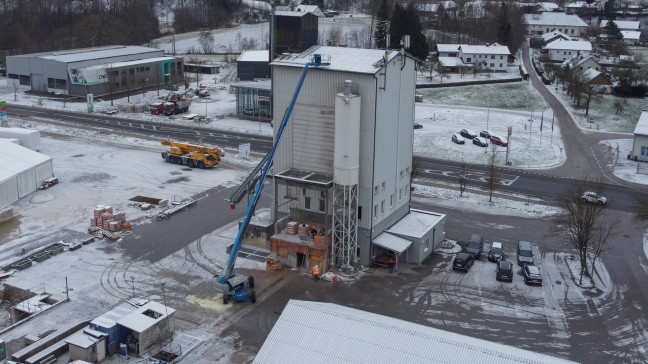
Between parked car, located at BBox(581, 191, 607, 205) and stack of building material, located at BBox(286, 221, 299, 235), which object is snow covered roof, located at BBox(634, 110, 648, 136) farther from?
stack of building material, located at BBox(286, 221, 299, 235)

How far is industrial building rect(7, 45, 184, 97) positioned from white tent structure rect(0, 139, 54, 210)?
1140 inches

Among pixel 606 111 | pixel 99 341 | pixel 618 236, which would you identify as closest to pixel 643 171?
pixel 618 236

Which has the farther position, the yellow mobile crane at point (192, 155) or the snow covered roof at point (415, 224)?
the yellow mobile crane at point (192, 155)

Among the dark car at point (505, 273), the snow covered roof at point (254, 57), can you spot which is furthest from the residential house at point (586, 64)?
the dark car at point (505, 273)

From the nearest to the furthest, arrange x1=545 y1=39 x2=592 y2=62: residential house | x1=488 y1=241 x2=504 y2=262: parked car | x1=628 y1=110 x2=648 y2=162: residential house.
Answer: x1=488 y1=241 x2=504 y2=262: parked car < x1=628 y1=110 x2=648 y2=162: residential house < x1=545 y1=39 x2=592 y2=62: residential house

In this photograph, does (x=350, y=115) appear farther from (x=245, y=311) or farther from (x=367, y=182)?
(x=245, y=311)

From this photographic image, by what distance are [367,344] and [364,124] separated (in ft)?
42.3

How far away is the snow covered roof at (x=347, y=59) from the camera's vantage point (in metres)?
30.9

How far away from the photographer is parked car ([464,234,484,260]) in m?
33.3

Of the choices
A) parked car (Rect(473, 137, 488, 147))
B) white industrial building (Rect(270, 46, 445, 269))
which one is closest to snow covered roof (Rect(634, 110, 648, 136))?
parked car (Rect(473, 137, 488, 147))

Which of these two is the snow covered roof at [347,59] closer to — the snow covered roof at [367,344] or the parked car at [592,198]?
the snow covered roof at [367,344]

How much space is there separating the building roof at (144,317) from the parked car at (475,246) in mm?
14985

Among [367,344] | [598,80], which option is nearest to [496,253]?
[367,344]

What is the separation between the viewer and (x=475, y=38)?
→ 110 meters
